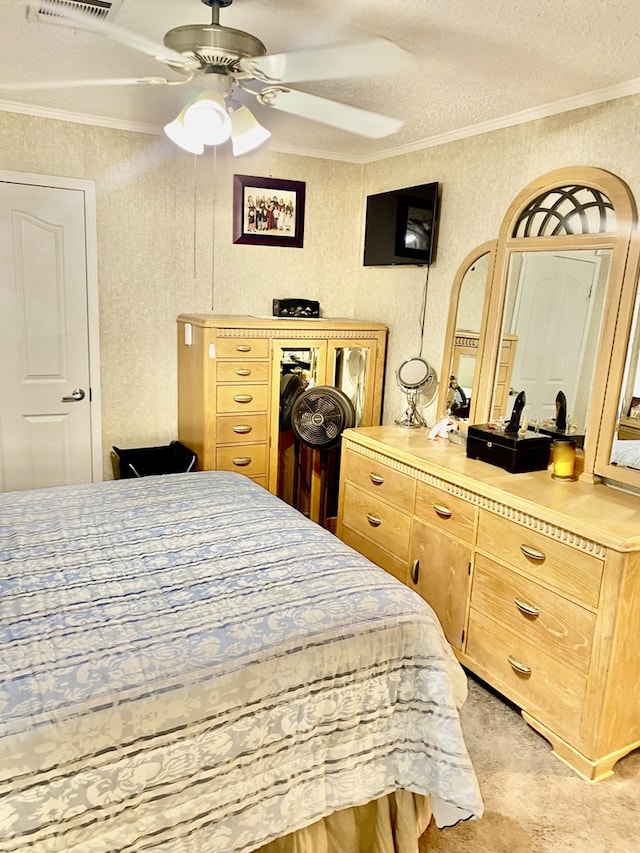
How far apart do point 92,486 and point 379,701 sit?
1511 mm

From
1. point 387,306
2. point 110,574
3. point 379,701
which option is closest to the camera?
point 379,701

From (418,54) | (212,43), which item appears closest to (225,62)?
(212,43)

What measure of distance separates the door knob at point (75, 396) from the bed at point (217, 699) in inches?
60.3

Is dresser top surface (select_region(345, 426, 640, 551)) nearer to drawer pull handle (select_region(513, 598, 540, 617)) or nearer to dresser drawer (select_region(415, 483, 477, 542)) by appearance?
dresser drawer (select_region(415, 483, 477, 542))

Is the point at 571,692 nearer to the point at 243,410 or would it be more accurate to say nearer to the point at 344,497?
the point at 344,497

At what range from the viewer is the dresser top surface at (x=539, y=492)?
197 cm

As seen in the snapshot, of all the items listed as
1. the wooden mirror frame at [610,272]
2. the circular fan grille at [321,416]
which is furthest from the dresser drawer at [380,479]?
the wooden mirror frame at [610,272]

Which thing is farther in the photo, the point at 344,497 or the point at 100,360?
the point at 100,360

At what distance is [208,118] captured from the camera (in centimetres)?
188

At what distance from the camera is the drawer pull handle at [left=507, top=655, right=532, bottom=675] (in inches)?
87.9

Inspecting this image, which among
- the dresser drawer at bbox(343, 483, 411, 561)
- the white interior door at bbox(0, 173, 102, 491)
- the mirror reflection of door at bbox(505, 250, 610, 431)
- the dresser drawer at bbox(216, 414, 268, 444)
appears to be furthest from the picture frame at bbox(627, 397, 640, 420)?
the white interior door at bbox(0, 173, 102, 491)

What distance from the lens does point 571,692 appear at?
2.07 m

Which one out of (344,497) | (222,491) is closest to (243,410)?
(344,497)

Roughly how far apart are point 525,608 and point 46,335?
2.75m
